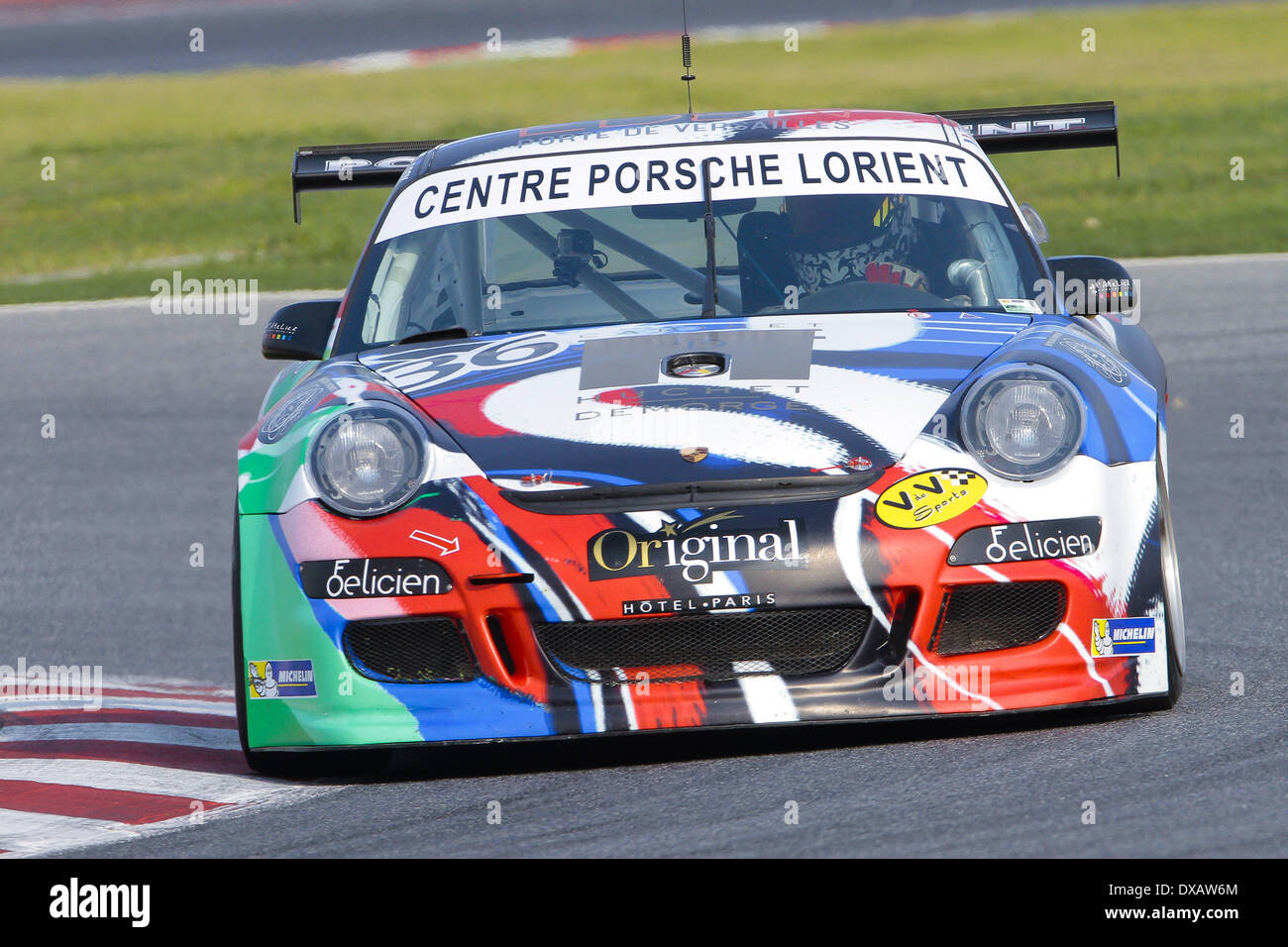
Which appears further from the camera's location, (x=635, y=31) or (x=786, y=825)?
(x=635, y=31)

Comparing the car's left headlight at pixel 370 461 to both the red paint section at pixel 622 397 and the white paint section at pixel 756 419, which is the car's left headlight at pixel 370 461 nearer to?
the white paint section at pixel 756 419

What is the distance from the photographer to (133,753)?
4.78 m

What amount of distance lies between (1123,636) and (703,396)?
92 cm

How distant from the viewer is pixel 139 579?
7.48m

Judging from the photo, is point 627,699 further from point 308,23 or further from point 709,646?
point 308,23

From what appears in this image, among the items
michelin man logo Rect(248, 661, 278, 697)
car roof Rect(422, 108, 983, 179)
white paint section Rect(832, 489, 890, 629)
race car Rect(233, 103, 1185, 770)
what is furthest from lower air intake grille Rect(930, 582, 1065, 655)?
car roof Rect(422, 108, 983, 179)

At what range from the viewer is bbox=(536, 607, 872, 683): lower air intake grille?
374 centimetres

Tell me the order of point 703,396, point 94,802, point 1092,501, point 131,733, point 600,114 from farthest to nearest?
1. point 600,114
2. point 131,733
3. point 94,802
4. point 703,396
5. point 1092,501

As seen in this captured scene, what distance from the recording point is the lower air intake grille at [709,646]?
3742mm

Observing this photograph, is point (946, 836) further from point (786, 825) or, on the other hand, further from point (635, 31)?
point (635, 31)

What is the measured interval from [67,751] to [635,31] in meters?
24.3

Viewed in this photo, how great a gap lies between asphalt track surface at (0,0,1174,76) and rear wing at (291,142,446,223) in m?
21.5

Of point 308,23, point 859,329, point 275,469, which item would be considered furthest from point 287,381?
point 308,23
